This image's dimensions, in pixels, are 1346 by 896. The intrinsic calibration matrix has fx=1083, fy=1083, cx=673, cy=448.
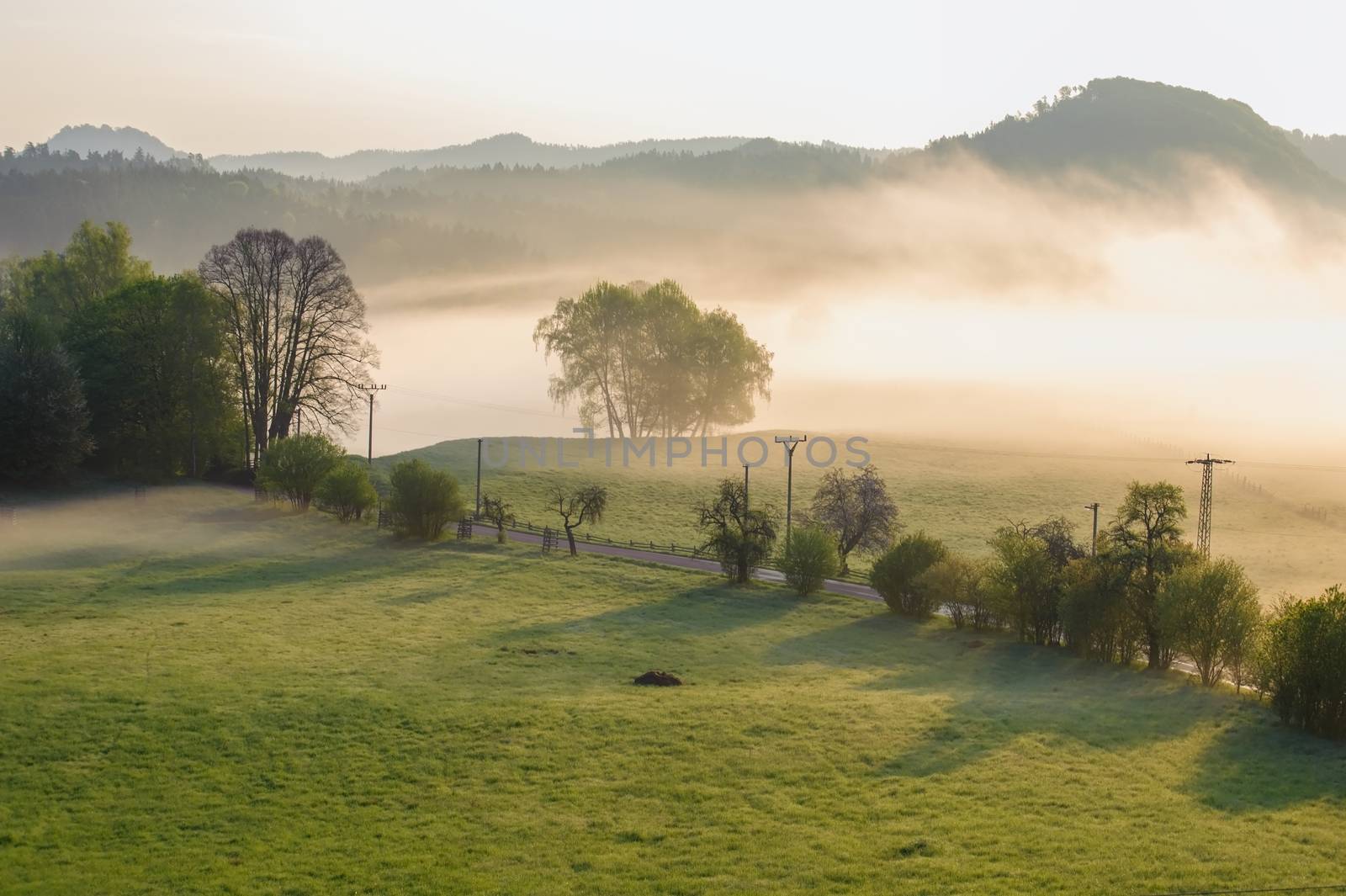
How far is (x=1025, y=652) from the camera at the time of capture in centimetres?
5181

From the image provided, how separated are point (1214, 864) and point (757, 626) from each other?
31.0m

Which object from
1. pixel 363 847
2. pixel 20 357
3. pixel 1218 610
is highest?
pixel 20 357

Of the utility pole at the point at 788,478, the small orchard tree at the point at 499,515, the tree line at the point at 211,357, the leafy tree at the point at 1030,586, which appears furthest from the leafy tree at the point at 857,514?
the tree line at the point at 211,357

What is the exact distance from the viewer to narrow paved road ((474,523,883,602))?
67.8 metres

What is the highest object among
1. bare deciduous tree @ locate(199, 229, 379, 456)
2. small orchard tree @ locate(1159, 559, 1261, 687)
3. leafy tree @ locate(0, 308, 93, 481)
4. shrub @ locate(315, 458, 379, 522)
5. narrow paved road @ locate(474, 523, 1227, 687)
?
bare deciduous tree @ locate(199, 229, 379, 456)

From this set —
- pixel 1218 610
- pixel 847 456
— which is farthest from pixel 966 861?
pixel 847 456

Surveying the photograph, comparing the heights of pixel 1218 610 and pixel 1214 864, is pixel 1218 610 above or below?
above

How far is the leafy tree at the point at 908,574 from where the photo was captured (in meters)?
59.2

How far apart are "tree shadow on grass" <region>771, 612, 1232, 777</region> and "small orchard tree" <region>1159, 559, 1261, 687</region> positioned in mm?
1547

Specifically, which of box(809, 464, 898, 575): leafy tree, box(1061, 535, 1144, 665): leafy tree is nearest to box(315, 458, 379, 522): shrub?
box(809, 464, 898, 575): leafy tree

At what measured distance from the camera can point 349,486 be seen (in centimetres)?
7800

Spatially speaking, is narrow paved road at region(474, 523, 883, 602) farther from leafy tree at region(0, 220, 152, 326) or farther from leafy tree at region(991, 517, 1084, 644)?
leafy tree at region(0, 220, 152, 326)

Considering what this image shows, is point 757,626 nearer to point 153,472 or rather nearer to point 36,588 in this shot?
point 36,588

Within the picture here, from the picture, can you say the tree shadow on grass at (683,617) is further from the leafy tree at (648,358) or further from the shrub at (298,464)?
the leafy tree at (648,358)
